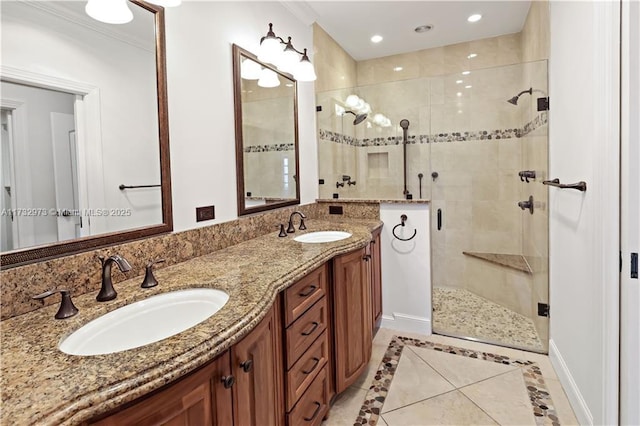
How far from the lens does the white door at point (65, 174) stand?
110 centimetres

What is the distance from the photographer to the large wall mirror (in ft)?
3.27

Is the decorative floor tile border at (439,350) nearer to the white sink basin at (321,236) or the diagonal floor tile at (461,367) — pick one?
the diagonal floor tile at (461,367)

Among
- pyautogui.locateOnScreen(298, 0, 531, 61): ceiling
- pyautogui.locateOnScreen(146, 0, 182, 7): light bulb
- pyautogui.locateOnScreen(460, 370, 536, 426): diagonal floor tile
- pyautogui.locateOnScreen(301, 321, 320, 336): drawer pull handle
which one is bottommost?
pyautogui.locateOnScreen(460, 370, 536, 426): diagonal floor tile

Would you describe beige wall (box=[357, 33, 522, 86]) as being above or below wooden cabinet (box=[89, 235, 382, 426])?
above

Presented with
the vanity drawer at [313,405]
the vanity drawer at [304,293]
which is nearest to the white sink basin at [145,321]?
the vanity drawer at [304,293]

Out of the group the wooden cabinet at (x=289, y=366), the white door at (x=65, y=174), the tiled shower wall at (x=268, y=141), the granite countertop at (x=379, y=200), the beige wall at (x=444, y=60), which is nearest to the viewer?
the wooden cabinet at (x=289, y=366)

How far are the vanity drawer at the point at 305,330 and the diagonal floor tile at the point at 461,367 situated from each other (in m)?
1.00

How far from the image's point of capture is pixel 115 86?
4.23ft

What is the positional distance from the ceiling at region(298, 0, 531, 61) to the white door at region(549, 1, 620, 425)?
985mm

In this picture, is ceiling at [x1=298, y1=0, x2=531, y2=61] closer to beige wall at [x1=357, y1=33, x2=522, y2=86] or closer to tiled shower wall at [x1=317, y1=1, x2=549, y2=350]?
beige wall at [x1=357, y1=33, x2=522, y2=86]

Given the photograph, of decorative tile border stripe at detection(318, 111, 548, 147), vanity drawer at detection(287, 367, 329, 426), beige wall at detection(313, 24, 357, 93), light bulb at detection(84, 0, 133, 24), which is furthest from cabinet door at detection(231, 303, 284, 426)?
beige wall at detection(313, 24, 357, 93)

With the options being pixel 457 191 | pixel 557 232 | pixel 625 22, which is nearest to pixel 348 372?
pixel 557 232

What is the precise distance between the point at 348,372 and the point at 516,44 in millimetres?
3447

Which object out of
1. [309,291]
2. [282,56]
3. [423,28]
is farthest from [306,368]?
[423,28]
